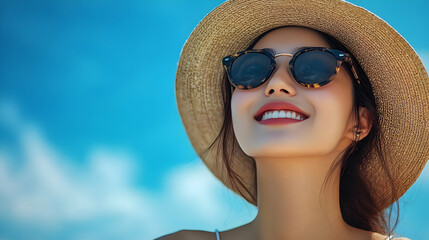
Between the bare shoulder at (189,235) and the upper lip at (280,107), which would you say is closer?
the upper lip at (280,107)

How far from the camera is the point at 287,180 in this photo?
109 inches

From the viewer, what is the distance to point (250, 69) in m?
2.84

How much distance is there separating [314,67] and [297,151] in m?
0.44

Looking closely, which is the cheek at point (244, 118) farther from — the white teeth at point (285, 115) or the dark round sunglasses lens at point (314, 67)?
the dark round sunglasses lens at point (314, 67)

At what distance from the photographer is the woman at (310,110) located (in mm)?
2703

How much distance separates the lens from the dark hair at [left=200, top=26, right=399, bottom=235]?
9.93 feet

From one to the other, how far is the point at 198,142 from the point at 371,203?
115cm

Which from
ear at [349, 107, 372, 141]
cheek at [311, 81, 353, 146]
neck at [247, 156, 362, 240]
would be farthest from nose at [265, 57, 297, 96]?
ear at [349, 107, 372, 141]

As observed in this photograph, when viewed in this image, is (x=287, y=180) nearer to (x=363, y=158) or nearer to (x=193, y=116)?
(x=363, y=158)

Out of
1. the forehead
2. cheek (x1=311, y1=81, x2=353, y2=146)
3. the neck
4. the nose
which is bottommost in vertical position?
the neck

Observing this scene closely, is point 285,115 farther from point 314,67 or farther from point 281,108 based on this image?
point 314,67

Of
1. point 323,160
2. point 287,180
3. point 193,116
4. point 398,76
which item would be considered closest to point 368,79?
point 398,76

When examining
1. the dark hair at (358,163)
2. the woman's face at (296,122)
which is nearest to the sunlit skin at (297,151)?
the woman's face at (296,122)

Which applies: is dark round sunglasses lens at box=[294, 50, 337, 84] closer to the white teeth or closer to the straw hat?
the white teeth
